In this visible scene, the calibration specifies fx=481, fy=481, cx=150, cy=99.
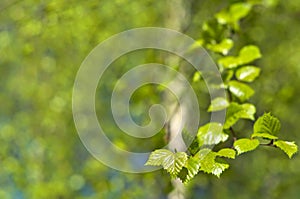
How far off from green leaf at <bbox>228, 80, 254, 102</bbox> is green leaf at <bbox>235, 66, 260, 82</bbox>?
0.03m

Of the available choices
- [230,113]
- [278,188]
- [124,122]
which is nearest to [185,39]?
[230,113]

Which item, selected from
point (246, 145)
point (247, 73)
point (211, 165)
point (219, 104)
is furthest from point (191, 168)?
point (247, 73)

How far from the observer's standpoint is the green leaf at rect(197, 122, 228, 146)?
100 centimetres

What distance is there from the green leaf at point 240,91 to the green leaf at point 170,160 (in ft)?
1.54

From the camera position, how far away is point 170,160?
77 centimetres

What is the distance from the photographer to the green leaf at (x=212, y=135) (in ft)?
3.28

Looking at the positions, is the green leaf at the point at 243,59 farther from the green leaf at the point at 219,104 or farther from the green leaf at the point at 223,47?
the green leaf at the point at 219,104

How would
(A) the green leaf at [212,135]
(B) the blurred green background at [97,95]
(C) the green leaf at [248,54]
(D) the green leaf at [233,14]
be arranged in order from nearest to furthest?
(A) the green leaf at [212,135]
(C) the green leaf at [248,54]
(D) the green leaf at [233,14]
(B) the blurred green background at [97,95]

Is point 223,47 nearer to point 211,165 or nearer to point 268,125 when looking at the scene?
point 268,125

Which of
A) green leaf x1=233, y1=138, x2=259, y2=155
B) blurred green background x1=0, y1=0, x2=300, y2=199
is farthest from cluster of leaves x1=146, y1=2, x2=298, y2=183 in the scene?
blurred green background x1=0, y1=0, x2=300, y2=199

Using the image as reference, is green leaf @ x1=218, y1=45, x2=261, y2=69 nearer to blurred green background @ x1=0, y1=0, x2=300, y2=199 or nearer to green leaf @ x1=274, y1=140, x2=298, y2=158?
green leaf @ x1=274, y1=140, x2=298, y2=158

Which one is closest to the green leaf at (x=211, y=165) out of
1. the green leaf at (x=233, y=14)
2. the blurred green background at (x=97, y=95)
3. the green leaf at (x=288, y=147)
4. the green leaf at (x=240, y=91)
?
the green leaf at (x=288, y=147)

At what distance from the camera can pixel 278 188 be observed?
351cm

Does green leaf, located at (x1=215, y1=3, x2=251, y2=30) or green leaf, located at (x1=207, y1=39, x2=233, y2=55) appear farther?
green leaf, located at (x1=215, y1=3, x2=251, y2=30)
